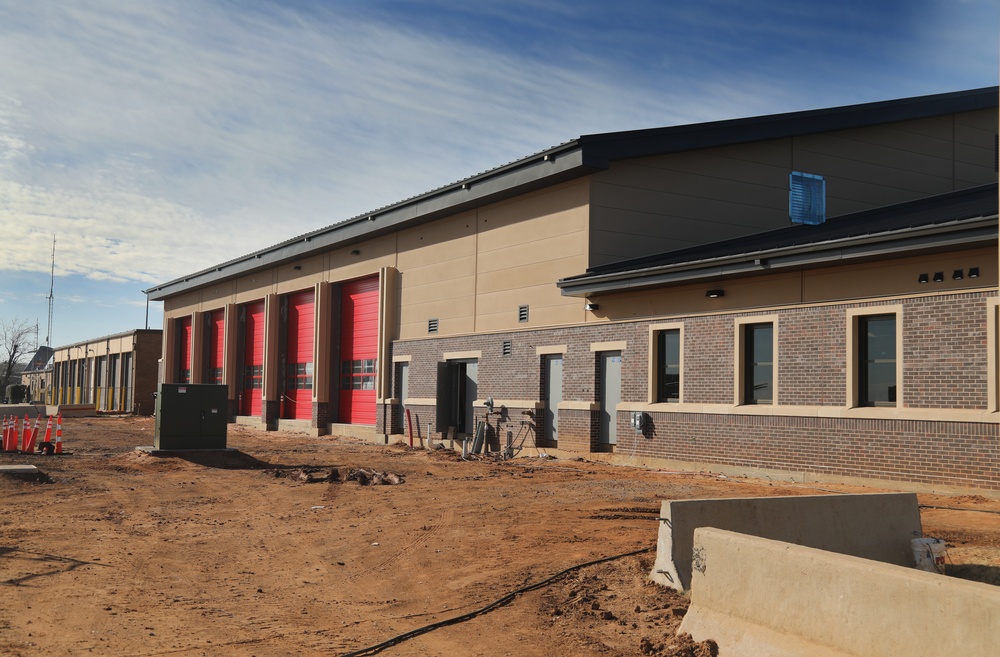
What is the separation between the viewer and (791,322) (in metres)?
18.2

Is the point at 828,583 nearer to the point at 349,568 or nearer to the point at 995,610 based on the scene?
the point at 995,610

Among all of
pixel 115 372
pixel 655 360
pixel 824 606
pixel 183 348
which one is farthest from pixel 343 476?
pixel 115 372

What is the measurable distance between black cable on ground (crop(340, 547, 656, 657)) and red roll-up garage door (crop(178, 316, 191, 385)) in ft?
160

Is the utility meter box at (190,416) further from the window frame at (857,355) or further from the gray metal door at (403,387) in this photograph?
the window frame at (857,355)

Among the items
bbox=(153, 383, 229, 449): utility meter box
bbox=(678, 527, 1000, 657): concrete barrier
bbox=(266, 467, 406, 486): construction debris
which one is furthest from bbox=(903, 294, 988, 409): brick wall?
bbox=(153, 383, 229, 449): utility meter box

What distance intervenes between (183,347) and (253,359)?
1258cm

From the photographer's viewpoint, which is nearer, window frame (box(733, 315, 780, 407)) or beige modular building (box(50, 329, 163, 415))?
window frame (box(733, 315, 780, 407))

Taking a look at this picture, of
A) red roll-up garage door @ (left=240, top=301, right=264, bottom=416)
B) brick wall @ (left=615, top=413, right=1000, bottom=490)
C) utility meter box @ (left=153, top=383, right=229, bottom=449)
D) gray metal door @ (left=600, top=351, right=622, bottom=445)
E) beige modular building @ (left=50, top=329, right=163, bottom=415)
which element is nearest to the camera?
brick wall @ (left=615, top=413, right=1000, bottom=490)

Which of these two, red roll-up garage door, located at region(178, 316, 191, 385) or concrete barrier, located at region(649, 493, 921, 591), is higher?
red roll-up garage door, located at region(178, 316, 191, 385)

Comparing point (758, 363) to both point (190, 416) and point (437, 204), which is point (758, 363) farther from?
point (190, 416)

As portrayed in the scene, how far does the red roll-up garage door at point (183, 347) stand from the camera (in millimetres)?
54500

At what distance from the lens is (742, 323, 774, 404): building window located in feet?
61.8

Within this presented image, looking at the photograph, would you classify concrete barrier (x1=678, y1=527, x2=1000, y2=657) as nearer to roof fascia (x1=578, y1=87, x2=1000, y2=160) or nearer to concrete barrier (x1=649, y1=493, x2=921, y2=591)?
concrete barrier (x1=649, y1=493, x2=921, y2=591)

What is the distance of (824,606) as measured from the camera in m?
5.69
